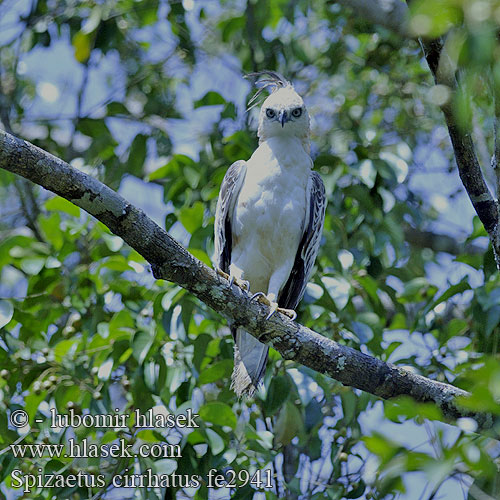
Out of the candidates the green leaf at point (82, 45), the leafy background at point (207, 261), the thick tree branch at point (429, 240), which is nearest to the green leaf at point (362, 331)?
the leafy background at point (207, 261)

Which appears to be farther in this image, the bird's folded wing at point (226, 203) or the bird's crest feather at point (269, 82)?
the bird's crest feather at point (269, 82)

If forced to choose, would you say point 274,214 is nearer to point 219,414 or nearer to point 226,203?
point 226,203

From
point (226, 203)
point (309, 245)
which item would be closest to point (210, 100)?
point (226, 203)

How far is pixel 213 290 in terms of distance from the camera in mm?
3104

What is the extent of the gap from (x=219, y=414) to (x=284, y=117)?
A: 1.79 metres

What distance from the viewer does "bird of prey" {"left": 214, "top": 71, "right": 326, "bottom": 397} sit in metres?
4.18

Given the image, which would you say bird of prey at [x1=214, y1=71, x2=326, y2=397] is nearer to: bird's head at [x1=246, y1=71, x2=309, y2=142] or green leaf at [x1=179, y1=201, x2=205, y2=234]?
bird's head at [x1=246, y1=71, x2=309, y2=142]

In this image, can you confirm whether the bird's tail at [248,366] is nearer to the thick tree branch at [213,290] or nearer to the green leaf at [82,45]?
the thick tree branch at [213,290]

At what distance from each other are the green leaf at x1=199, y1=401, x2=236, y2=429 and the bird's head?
1706 millimetres

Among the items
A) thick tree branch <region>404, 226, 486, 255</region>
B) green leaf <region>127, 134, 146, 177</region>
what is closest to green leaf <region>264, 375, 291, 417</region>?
green leaf <region>127, 134, 146, 177</region>

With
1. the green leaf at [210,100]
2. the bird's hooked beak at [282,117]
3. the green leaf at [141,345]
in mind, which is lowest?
the green leaf at [141,345]

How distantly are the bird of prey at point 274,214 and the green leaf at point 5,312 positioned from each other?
112cm

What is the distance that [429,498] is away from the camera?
2.86 metres

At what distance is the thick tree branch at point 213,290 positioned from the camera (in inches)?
106
